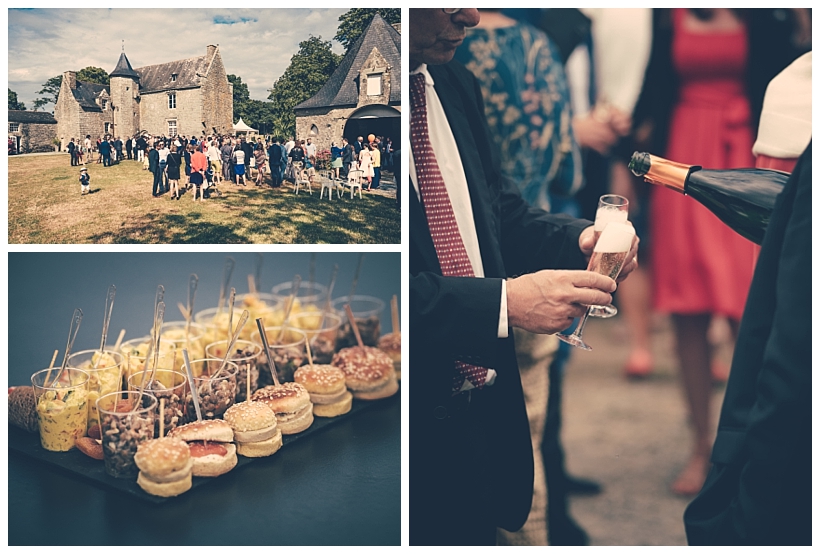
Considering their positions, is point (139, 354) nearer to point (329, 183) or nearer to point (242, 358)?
point (242, 358)

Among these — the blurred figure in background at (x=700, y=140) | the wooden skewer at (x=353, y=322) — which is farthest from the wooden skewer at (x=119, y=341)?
the blurred figure in background at (x=700, y=140)

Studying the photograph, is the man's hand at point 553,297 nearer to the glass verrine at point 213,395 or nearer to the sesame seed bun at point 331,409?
the sesame seed bun at point 331,409

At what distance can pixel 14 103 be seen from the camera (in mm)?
2096

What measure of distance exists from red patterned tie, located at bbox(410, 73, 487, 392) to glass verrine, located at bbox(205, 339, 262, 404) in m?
0.64

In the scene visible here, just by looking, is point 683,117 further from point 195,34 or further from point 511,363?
point 195,34

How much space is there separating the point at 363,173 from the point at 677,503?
149 cm

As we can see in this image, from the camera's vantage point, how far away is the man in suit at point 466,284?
1.75 m

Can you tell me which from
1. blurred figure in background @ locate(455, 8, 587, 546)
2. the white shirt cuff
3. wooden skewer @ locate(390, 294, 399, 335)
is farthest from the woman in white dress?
the white shirt cuff

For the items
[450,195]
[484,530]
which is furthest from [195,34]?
[484,530]

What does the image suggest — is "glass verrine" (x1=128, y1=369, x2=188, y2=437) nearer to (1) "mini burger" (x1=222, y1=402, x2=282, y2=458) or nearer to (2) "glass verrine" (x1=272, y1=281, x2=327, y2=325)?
(1) "mini burger" (x1=222, y1=402, x2=282, y2=458)

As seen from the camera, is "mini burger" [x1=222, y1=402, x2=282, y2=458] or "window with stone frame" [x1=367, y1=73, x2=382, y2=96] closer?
"mini burger" [x1=222, y1=402, x2=282, y2=458]

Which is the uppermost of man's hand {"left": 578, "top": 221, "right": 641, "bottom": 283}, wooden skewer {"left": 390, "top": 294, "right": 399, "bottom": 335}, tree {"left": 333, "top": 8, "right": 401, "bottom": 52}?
tree {"left": 333, "top": 8, "right": 401, "bottom": 52}

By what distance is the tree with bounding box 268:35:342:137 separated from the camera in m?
2.09

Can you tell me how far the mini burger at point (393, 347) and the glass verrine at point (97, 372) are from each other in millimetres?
793
